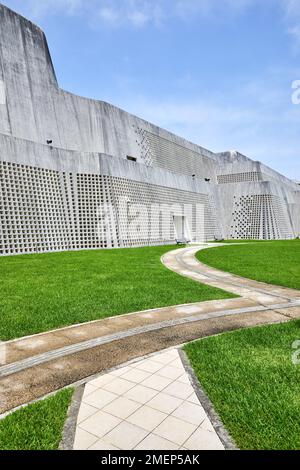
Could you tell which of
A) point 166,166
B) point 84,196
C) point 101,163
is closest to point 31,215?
point 84,196

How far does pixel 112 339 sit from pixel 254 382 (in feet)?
7.17

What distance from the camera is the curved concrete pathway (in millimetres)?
3555

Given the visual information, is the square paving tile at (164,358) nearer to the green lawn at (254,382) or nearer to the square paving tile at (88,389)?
the green lawn at (254,382)

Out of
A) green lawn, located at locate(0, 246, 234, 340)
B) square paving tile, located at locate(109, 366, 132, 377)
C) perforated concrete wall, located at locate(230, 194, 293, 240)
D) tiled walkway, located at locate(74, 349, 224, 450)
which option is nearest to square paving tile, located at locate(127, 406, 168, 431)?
tiled walkway, located at locate(74, 349, 224, 450)

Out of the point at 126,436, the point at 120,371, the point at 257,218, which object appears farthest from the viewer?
the point at 257,218

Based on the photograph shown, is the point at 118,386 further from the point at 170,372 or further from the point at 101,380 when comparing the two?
the point at 170,372

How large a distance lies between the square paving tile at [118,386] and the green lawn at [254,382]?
81cm

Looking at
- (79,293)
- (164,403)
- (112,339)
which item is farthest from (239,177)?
(164,403)

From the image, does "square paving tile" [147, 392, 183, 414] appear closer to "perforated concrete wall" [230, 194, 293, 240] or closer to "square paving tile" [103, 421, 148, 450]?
"square paving tile" [103, 421, 148, 450]

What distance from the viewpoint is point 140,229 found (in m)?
22.7

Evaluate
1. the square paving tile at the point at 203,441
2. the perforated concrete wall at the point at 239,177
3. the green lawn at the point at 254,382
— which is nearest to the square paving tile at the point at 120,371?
the green lawn at the point at 254,382

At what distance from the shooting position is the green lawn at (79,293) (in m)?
5.70

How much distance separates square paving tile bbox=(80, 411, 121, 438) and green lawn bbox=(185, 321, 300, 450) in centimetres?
97

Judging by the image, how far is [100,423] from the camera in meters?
2.75
